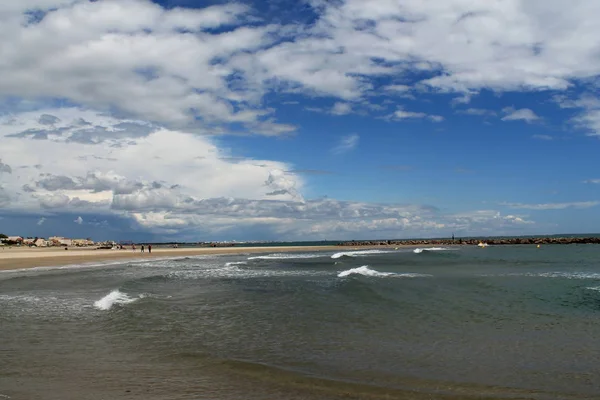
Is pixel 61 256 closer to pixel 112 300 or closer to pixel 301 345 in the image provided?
pixel 112 300

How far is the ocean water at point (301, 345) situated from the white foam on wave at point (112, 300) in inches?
2.7

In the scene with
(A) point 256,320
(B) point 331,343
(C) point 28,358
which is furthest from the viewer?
(A) point 256,320

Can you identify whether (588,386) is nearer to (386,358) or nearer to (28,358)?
(386,358)

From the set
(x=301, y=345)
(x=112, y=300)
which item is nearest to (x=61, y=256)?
(x=112, y=300)

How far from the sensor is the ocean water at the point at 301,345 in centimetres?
1026

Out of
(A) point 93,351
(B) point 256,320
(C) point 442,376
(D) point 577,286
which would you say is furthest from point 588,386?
(D) point 577,286

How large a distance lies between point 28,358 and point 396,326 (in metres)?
11.6

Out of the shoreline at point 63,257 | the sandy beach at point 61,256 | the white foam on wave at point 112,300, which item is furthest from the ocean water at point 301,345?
the sandy beach at point 61,256

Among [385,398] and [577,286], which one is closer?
[385,398]

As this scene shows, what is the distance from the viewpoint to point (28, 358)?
41.0 feet

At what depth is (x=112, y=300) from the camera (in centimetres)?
2373

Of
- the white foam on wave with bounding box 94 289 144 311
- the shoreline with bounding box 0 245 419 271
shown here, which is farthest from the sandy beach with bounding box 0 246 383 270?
the white foam on wave with bounding box 94 289 144 311

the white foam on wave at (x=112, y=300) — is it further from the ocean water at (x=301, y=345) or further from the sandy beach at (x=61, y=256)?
the sandy beach at (x=61, y=256)

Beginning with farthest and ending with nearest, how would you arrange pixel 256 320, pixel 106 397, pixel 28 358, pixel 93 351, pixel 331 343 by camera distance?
pixel 256 320 → pixel 331 343 → pixel 93 351 → pixel 28 358 → pixel 106 397
